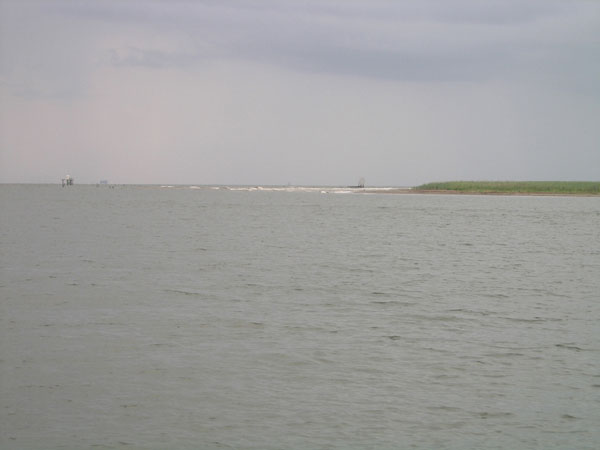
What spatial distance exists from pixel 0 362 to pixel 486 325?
11388 millimetres

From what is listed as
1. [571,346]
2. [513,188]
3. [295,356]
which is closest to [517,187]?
[513,188]

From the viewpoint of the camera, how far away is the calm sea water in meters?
10.0

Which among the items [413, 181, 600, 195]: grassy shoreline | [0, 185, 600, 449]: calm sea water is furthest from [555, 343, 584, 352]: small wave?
[413, 181, 600, 195]: grassy shoreline

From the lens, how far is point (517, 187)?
159 meters

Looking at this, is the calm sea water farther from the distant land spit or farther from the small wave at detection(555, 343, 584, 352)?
the distant land spit

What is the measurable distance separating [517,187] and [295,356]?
155m

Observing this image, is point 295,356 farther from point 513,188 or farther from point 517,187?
point 513,188

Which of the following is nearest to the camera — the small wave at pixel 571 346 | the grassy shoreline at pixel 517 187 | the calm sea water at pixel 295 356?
the calm sea water at pixel 295 356

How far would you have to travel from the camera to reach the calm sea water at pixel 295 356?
1002 cm

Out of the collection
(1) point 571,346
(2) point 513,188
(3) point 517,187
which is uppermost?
(3) point 517,187

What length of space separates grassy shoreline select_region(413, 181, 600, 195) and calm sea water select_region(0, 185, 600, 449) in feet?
411

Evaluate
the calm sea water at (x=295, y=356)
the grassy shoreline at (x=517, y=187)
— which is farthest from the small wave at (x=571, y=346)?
the grassy shoreline at (x=517, y=187)

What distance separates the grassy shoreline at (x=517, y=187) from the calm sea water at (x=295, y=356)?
411 ft

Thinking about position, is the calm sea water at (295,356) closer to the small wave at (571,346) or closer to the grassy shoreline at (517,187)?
the small wave at (571,346)
